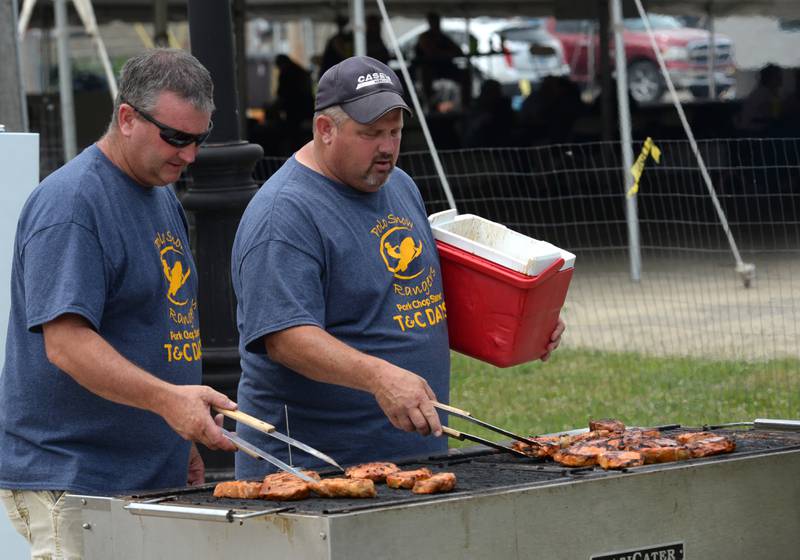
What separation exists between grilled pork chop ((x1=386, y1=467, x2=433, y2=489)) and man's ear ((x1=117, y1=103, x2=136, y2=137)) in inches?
41.2

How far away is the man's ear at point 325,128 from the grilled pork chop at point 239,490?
1.01 meters

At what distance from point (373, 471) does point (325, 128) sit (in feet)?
3.16

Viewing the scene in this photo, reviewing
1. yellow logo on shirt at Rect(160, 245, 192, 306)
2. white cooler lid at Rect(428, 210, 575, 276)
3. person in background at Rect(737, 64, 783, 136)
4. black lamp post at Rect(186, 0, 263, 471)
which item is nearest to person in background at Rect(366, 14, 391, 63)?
person in background at Rect(737, 64, 783, 136)

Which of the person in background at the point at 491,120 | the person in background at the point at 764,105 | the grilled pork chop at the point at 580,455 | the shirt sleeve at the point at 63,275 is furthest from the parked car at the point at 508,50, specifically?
the shirt sleeve at the point at 63,275

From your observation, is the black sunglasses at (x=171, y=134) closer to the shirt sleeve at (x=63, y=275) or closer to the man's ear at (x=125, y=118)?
the man's ear at (x=125, y=118)

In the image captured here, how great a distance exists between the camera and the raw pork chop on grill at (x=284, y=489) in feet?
10.6

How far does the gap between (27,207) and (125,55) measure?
2487cm

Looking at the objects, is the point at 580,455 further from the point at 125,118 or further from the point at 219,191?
the point at 219,191

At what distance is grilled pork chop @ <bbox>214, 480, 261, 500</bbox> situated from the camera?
3.32 meters

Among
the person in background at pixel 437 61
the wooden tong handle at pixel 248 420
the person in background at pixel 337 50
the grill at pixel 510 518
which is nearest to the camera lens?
the grill at pixel 510 518

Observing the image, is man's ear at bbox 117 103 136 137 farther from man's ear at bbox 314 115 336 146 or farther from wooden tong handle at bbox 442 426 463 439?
wooden tong handle at bbox 442 426 463 439

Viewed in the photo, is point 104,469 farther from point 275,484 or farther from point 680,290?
point 680,290

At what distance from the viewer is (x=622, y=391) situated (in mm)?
8992

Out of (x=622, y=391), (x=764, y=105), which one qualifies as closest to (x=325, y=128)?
(x=622, y=391)
